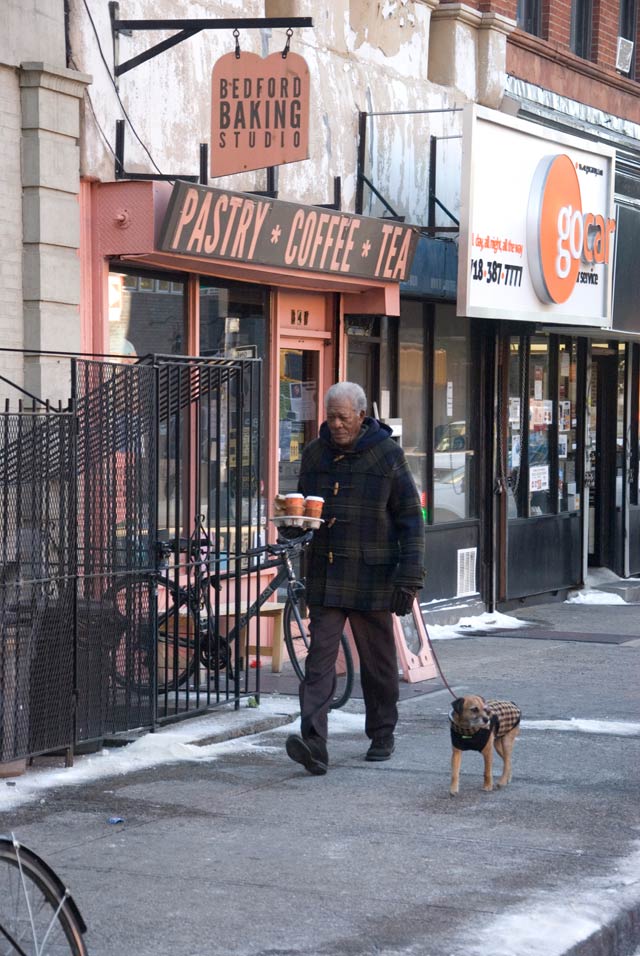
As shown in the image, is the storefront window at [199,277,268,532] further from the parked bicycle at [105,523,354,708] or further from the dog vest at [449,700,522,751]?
the dog vest at [449,700,522,751]

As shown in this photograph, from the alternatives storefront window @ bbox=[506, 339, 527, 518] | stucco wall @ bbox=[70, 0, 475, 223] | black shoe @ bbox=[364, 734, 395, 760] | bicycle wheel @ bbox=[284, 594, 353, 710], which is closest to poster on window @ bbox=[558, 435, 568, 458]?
storefront window @ bbox=[506, 339, 527, 518]

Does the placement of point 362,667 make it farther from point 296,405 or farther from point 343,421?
point 296,405

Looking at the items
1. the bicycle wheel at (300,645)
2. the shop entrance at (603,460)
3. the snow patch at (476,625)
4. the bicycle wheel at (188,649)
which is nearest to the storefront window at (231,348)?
the bicycle wheel at (300,645)

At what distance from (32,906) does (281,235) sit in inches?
298

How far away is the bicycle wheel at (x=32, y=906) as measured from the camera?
4027 millimetres

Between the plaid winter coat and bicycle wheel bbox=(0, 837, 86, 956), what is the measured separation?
12.2ft

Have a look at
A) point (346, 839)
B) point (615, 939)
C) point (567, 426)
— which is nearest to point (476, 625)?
point (567, 426)

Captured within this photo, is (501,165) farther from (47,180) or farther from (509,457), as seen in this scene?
(47,180)

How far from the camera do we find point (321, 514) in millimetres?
7992

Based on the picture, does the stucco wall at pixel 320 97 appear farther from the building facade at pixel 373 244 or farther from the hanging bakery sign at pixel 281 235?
the hanging bakery sign at pixel 281 235

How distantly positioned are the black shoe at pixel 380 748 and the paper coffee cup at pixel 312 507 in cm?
126

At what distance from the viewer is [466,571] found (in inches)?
588

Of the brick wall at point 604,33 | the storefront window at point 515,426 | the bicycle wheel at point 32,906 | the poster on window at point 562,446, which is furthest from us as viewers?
the brick wall at point 604,33

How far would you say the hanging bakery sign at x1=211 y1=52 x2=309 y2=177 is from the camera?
33.2ft
